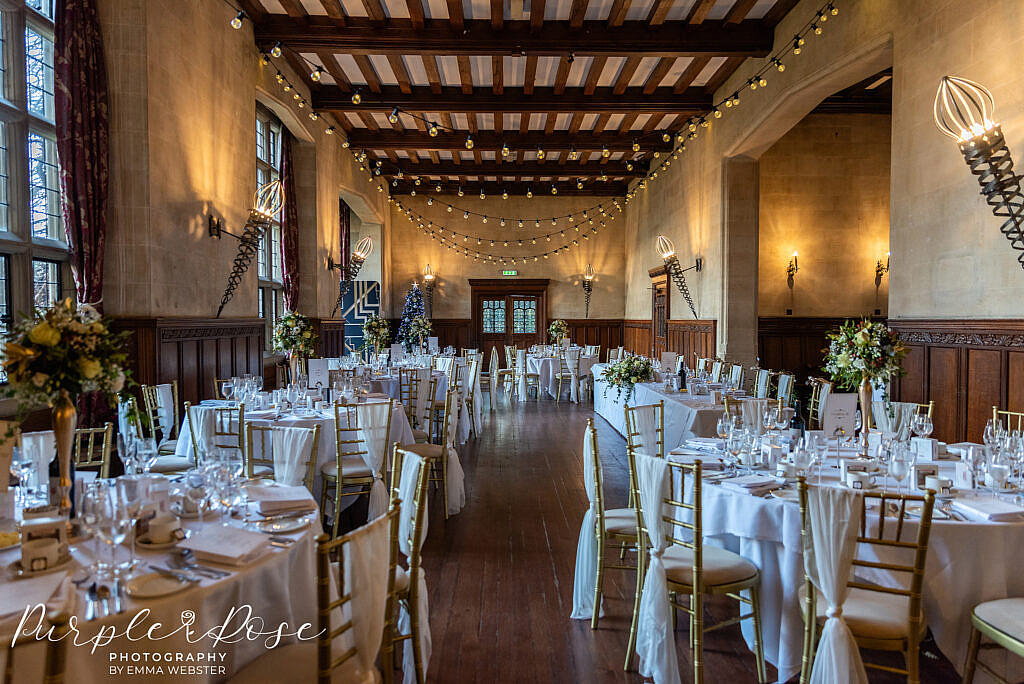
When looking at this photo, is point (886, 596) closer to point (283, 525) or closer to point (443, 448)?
point (283, 525)

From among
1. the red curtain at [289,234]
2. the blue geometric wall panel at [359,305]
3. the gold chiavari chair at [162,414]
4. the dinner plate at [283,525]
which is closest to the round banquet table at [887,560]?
the dinner plate at [283,525]

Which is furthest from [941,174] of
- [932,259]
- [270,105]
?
[270,105]

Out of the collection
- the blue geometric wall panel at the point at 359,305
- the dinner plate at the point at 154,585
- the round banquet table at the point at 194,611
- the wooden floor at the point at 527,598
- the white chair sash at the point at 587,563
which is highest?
the blue geometric wall panel at the point at 359,305

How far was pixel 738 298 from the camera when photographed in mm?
10578

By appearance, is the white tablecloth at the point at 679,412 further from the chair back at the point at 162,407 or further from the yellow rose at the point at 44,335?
the chair back at the point at 162,407

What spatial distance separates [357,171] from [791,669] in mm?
13298

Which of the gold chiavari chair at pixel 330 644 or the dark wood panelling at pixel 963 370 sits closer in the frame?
the gold chiavari chair at pixel 330 644

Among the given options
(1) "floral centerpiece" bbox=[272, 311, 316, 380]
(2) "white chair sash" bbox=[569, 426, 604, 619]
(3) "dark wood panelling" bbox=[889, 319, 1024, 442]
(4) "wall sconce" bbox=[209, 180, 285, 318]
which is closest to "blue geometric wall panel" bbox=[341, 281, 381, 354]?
(1) "floral centerpiece" bbox=[272, 311, 316, 380]

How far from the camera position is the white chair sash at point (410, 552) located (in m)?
2.73

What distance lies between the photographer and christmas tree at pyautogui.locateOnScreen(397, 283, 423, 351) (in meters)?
16.4

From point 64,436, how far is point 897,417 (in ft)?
14.4

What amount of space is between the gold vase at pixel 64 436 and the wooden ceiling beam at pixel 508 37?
6.87 m

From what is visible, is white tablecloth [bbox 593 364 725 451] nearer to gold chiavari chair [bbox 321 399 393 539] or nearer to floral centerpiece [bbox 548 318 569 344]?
gold chiavari chair [bbox 321 399 393 539]

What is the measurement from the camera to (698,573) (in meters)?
2.77
